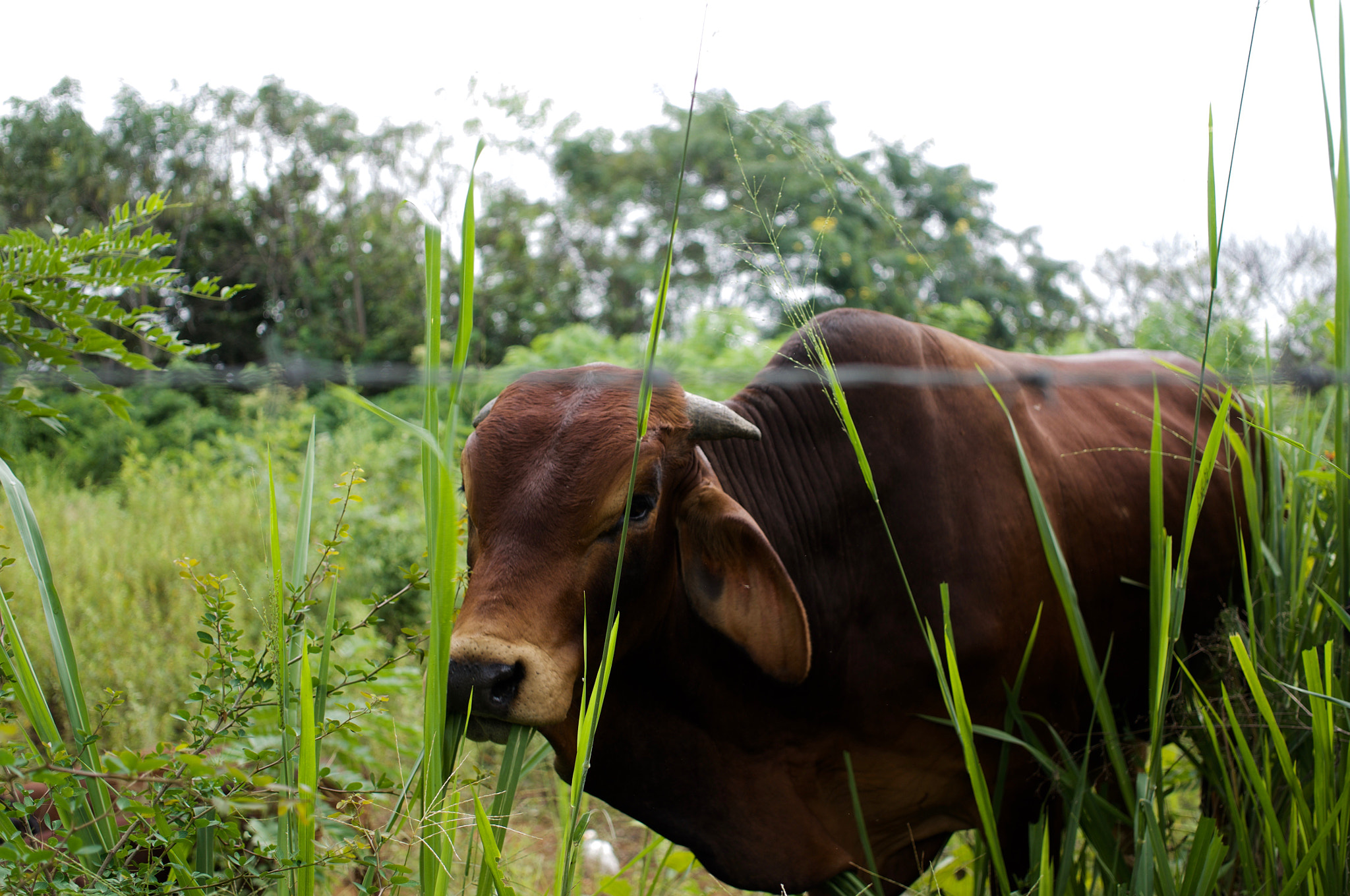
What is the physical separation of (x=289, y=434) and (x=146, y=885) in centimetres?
546

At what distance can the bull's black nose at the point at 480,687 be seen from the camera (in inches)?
54.2

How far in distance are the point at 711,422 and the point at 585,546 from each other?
377 mm

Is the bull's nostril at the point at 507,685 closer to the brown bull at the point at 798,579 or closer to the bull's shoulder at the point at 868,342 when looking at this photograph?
the brown bull at the point at 798,579

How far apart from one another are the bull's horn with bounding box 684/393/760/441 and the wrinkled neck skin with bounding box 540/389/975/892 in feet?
0.19

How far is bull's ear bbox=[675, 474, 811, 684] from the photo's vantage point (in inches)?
68.6

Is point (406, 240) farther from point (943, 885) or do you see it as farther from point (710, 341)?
point (943, 885)

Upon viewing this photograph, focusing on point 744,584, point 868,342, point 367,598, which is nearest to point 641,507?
point 744,584

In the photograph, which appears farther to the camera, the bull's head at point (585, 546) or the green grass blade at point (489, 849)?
the bull's head at point (585, 546)

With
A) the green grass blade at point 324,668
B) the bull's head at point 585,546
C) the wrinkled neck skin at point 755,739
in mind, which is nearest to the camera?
the green grass blade at point 324,668

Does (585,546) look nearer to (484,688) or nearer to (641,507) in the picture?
(641,507)

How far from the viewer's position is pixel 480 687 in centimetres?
138

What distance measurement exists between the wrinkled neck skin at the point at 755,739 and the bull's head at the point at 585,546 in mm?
48

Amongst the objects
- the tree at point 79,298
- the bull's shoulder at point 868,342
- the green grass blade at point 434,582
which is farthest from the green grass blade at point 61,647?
the bull's shoulder at point 868,342

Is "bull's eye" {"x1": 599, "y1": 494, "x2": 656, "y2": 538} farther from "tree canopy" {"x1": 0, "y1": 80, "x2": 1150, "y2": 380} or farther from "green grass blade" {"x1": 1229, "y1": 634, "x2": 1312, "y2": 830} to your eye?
"tree canopy" {"x1": 0, "y1": 80, "x2": 1150, "y2": 380}
